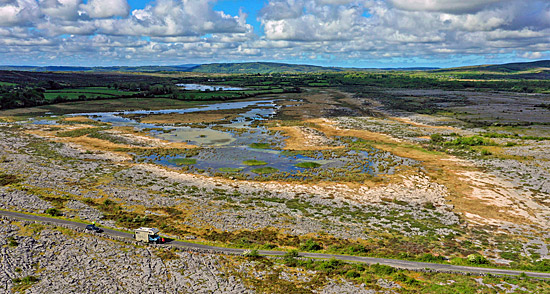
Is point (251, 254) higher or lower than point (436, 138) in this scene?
lower

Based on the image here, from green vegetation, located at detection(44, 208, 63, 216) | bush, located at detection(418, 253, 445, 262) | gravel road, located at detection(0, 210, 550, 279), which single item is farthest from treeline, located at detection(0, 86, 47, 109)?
bush, located at detection(418, 253, 445, 262)

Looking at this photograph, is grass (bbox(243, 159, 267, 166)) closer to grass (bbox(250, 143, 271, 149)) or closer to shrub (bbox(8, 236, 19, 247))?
grass (bbox(250, 143, 271, 149))

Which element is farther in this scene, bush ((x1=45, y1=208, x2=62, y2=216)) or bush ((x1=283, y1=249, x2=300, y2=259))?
bush ((x1=45, y1=208, x2=62, y2=216))

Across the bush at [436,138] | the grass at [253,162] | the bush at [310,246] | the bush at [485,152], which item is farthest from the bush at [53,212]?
the bush at [436,138]

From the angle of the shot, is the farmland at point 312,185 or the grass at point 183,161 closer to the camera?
the farmland at point 312,185

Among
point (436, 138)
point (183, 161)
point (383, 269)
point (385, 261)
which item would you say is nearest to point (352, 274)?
point (383, 269)

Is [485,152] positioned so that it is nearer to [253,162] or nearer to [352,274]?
[253,162]

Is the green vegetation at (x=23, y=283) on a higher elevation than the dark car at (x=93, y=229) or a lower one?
lower

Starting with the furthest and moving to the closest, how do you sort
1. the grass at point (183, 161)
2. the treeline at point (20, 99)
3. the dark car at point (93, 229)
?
the treeline at point (20, 99) < the grass at point (183, 161) < the dark car at point (93, 229)

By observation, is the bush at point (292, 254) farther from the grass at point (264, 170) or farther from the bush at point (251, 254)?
the grass at point (264, 170)

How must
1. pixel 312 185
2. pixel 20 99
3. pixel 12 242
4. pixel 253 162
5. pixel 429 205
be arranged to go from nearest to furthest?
pixel 12 242
pixel 429 205
pixel 312 185
pixel 253 162
pixel 20 99

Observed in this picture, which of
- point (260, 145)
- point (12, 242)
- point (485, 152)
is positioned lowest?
point (12, 242)

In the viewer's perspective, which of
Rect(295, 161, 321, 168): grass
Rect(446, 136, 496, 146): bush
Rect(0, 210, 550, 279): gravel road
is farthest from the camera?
Rect(446, 136, 496, 146): bush
